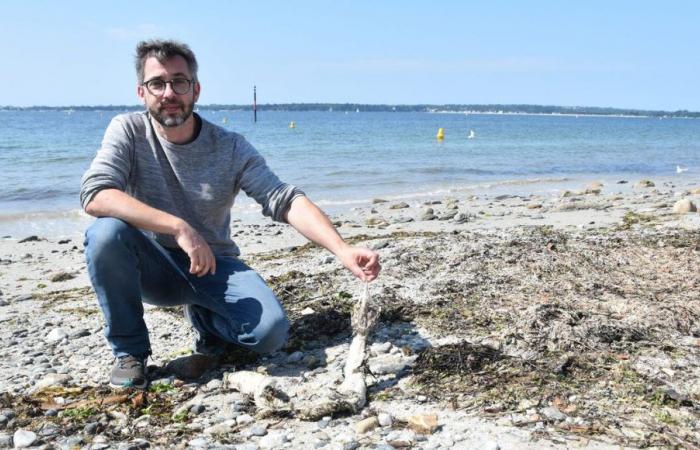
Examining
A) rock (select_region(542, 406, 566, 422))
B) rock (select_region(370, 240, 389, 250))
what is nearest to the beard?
rock (select_region(542, 406, 566, 422))

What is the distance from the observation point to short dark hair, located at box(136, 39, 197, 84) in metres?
3.95

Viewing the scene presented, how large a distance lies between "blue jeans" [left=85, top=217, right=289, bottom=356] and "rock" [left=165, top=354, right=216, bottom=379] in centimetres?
18

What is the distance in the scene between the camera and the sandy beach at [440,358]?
319 cm

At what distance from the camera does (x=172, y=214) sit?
4117 mm

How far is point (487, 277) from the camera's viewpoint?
5559 mm

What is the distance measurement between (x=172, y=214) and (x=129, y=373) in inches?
36.9

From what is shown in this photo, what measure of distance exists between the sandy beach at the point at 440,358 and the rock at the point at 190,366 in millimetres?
42

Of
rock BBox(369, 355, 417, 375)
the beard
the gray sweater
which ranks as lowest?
rock BBox(369, 355, 417, 375)

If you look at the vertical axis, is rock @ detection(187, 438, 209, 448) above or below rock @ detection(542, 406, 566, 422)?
below

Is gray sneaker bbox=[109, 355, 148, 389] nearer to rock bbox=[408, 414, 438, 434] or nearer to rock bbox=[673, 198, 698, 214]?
rock bbox=[408, 414, 438, 434]

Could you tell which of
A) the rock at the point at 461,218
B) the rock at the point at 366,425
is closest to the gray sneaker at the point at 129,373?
the rock at the point at 366,425

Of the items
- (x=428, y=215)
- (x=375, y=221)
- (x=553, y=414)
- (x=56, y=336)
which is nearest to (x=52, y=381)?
(x=56, y=336)

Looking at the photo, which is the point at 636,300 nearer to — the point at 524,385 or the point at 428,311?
the point at 428,311

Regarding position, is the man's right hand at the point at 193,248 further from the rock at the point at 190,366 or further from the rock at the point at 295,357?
the rock at the point at 295,357
